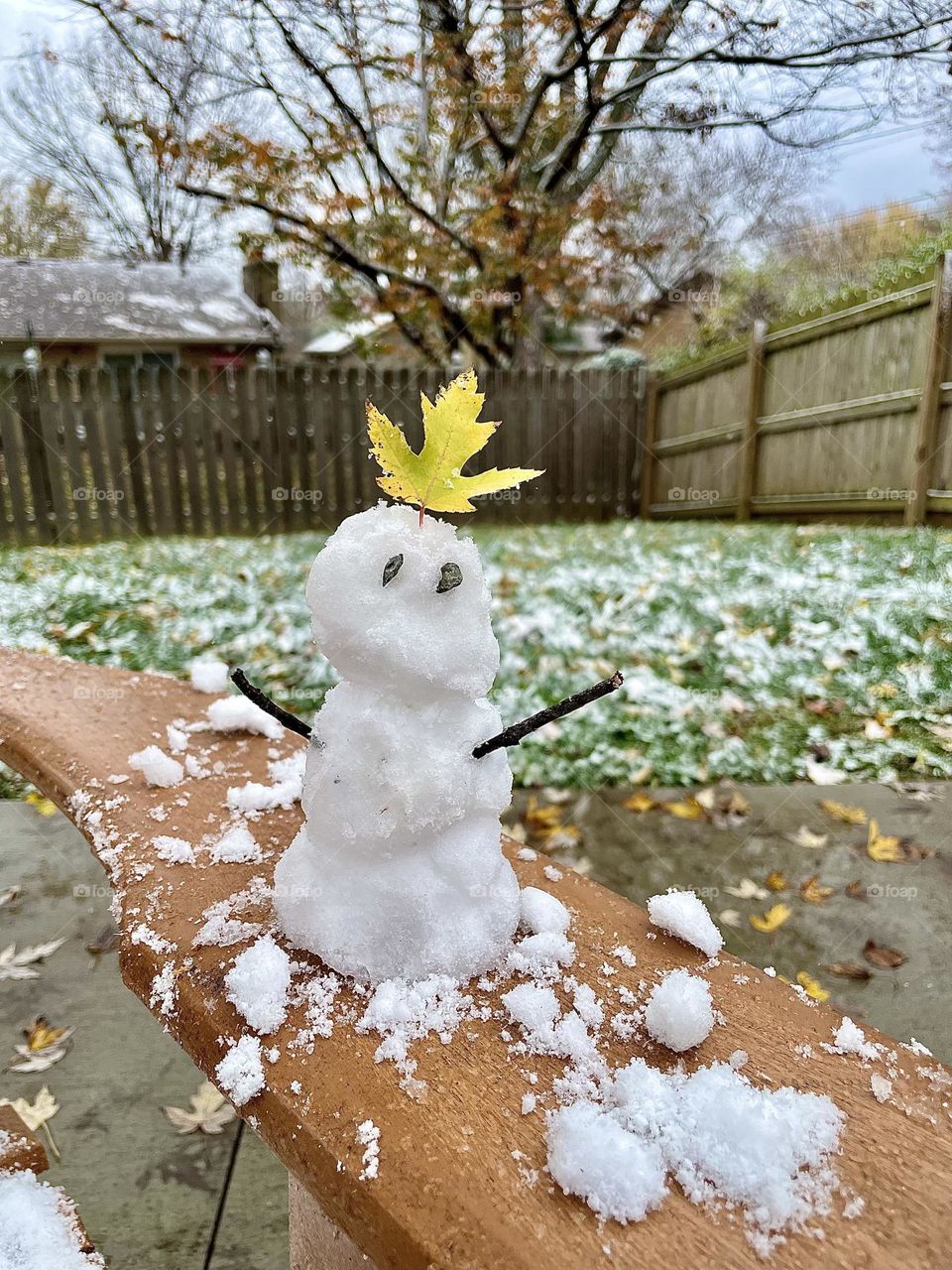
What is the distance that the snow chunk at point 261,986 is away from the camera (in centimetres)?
81

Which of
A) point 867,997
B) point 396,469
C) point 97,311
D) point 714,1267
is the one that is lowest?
point 867,997

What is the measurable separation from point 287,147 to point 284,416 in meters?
2.43

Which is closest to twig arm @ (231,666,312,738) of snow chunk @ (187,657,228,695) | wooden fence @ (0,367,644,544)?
snow chunk @ (187,657,228,695)

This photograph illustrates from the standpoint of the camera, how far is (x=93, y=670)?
6.43ft

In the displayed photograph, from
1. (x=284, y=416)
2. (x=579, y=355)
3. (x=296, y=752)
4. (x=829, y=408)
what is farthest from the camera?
(x=579, y=355)

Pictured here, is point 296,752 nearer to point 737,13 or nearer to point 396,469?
point 396,469

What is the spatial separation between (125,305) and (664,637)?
5464mm

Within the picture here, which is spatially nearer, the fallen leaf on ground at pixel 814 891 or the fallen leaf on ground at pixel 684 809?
the fallen leaf on ground at pixel 814 891

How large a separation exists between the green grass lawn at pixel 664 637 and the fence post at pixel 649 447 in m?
3.20

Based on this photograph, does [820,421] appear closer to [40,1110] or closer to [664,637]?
[664,637]

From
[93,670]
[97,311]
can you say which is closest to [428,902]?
[93,670]

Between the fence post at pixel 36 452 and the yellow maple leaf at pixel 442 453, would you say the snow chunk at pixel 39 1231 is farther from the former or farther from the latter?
the fence post at pixel 36 452

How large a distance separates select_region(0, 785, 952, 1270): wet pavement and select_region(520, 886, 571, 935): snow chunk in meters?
1.10

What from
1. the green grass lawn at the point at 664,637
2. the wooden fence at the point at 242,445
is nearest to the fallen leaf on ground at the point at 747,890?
the green grass lawn at the point at 664,637
